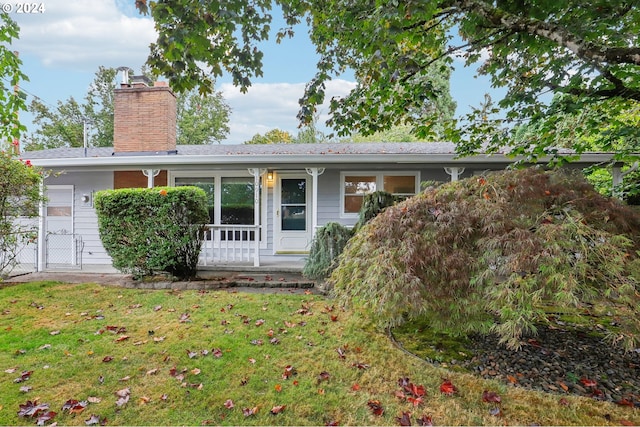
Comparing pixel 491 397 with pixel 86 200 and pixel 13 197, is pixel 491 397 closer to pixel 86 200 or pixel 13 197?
pixel 13 197

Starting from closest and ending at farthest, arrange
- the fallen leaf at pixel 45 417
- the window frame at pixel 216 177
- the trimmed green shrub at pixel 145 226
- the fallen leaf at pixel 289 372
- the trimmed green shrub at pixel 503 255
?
the fallen leaf at pixel 45 417 < the trimmed green shrub at pixel 503 255 < the fallen leaf at pixel 289 372 < the trimmed green shrub at pixel 145 226 < the window frame at pixel 216 177

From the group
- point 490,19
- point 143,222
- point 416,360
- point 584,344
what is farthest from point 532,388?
point 143,222

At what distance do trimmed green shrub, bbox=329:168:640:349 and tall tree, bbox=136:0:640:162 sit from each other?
1.70m

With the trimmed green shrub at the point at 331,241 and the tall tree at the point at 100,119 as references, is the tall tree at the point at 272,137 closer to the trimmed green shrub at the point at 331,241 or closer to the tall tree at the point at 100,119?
the tall tree at the point at 100,119

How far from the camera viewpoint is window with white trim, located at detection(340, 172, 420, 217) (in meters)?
7.94

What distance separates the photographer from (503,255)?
2.55 meters

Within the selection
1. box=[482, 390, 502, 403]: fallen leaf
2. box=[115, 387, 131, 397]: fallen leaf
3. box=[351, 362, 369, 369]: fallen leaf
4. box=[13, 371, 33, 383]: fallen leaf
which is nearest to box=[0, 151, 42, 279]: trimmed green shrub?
box=[13, 371, 33, 383]: fallen leaf

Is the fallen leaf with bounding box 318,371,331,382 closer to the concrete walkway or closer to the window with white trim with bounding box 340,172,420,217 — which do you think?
the concrete walkway

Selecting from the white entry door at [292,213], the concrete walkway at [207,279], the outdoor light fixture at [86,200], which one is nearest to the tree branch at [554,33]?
the concrete walkway at [207,279]

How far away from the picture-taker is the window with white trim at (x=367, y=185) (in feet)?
26.0

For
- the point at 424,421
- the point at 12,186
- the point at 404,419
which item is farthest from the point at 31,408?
the point at 12,186

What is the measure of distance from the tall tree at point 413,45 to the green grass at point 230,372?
9.66 ft

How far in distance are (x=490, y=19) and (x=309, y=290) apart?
15.5 ft

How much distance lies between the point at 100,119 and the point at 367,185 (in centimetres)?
2474
